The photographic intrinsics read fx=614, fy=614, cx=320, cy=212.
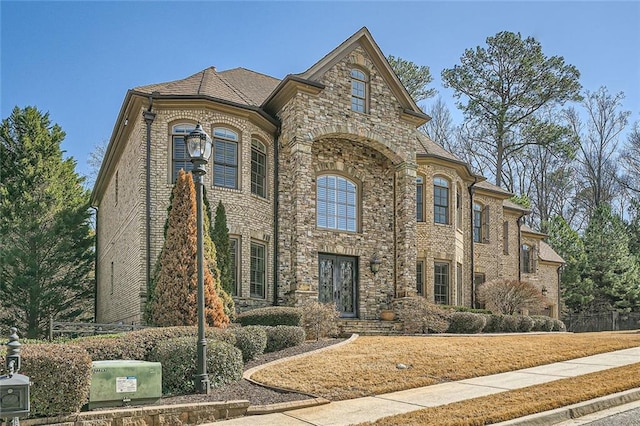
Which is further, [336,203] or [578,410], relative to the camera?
[336,203]

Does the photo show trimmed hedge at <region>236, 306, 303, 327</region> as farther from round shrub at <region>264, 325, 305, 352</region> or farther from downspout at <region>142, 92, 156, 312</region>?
downspout at <region>142, 92, 156, 312</region>

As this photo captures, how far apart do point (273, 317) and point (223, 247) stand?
2.56 meters

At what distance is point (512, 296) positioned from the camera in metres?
24.1

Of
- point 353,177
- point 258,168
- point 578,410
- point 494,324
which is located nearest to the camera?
point 578,410

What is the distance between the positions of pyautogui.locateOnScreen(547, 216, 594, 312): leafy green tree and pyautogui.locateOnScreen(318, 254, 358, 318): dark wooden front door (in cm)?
2107

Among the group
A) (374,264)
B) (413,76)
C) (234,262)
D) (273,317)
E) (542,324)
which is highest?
(413,76)

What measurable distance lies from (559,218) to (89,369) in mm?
37531

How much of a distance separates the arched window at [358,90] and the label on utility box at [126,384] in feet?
44.0

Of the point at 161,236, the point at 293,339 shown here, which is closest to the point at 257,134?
the point at 161,236

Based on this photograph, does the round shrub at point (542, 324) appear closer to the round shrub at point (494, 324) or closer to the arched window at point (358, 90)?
the round shrub at point (494, 324)

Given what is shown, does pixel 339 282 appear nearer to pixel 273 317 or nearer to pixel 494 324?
pixel 273 317

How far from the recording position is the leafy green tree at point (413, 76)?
39344 millimetres

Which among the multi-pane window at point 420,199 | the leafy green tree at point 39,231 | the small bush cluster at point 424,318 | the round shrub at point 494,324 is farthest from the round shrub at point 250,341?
the multi-pane window at point 420,199

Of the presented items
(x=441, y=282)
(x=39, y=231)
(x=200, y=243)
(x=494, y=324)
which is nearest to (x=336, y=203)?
(x=441, y=282)
